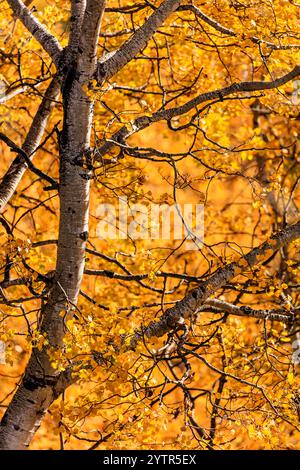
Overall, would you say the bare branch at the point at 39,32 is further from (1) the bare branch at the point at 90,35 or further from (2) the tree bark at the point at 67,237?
(1) the bare branch at the point at 90,35

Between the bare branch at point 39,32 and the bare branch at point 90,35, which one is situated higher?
the bare branch at point 39,32

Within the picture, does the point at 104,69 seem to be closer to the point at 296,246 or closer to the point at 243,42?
the point at 243,42

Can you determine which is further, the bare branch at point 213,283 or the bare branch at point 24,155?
the bare branch at point 24,155

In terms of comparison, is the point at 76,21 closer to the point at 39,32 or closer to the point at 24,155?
the point at 39,32

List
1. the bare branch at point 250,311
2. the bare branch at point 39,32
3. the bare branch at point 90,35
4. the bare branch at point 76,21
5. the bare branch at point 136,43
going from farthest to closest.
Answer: the bare branch at point 250,311 → the bare branch at point 39,32 → the bare branch at point 76,21 → the bare branch at point 136,43 → the bare branch at point 90,35

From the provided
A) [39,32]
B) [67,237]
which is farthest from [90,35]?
Result: [67,237]

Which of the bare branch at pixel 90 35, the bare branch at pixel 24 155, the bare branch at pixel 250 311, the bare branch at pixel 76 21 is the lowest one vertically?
the bare branch at pixel 250 311

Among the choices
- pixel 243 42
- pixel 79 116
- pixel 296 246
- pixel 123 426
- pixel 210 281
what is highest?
pixel 243 42

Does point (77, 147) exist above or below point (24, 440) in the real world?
above

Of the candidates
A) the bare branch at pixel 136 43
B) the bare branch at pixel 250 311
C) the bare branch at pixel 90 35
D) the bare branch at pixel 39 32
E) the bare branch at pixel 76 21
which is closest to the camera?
the bare branch at pixel 90 35

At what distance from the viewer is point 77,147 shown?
5.16 m

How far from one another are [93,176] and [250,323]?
712cm

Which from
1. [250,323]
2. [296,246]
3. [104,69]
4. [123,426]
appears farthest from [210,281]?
[250,323]

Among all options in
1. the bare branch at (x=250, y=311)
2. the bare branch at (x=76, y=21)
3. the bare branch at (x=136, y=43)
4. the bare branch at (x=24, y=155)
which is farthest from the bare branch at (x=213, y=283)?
the bare branch at (x=76, y=21)
